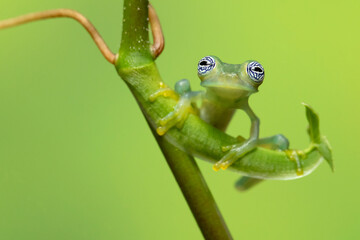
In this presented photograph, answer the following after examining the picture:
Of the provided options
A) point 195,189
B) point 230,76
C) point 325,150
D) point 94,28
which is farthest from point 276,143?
point 94,28

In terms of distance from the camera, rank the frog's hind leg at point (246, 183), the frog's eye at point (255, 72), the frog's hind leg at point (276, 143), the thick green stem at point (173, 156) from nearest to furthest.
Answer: the thick green stem at point (173, 156), the frog's eye at point (255, 72), the frog's hind leg at point (276, 143), the frog's hind leg at point (246, 183)

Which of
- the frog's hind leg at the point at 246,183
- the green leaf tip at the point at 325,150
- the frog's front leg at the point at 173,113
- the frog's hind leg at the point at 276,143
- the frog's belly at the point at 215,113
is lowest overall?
the frog's hind leg at the point at 246,183

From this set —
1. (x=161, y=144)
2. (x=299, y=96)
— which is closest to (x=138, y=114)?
(x=299, y=96)

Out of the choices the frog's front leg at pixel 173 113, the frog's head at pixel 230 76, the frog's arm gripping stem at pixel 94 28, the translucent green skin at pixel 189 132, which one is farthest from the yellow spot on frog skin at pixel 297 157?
the frog's arm gripping stem at pixel 94 28

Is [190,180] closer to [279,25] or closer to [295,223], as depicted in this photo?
[295,223]

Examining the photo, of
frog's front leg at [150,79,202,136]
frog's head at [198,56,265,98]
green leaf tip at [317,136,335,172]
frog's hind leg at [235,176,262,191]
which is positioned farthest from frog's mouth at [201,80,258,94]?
frog's hind leg at [235,176,262,191]

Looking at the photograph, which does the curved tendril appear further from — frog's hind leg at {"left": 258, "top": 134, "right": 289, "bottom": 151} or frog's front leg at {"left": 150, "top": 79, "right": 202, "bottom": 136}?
frog's hind leg at {"left": 258, "top": 134, "right": 289, "bottom": 151}

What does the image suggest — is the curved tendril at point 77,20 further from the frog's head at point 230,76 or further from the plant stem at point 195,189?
the frog's head at point 230,76
